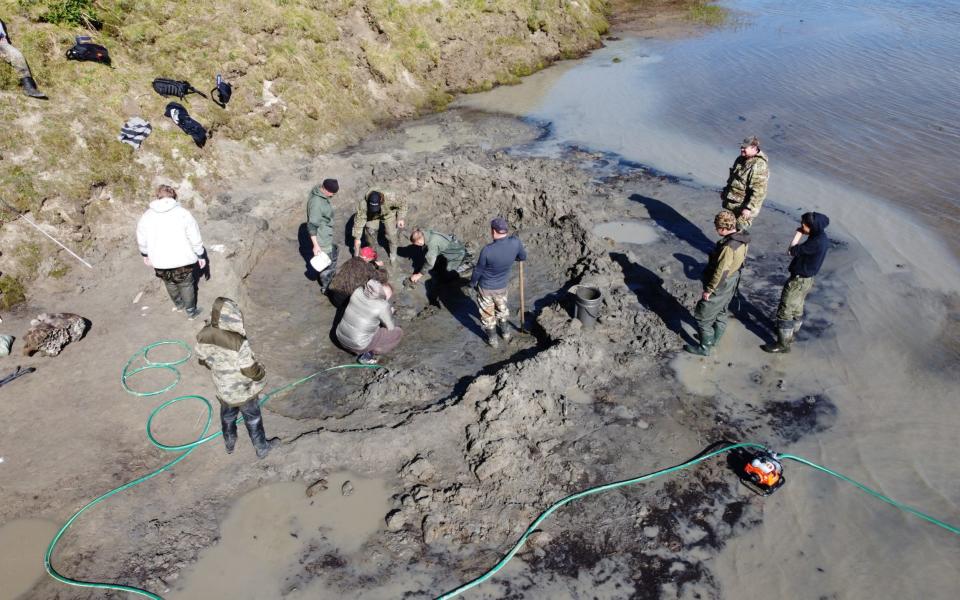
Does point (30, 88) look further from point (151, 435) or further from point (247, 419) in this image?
point (247, 419)

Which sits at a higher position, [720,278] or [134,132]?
[720,278]

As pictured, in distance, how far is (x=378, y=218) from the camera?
28.2 feet

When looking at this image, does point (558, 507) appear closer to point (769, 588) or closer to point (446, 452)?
point (446, 452)

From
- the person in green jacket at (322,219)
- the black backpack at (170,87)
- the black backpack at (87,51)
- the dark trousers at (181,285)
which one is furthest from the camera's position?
the black backpack at (170,87)

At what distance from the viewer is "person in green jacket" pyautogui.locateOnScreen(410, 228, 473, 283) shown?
26.6 ft

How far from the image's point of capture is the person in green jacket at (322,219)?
300 inches

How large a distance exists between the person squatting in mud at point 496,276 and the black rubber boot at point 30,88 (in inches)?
358

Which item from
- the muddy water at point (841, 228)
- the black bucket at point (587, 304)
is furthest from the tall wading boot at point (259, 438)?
the muddy water at point (841, 228)

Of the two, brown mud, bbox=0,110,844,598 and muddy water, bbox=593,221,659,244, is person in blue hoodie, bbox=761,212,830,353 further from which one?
muddy water, bbox=593,221,659,244

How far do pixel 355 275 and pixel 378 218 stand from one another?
1.72m

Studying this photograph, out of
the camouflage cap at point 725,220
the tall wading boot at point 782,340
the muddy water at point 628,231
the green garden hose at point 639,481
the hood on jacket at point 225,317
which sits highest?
the camouflage cap at point 725,220

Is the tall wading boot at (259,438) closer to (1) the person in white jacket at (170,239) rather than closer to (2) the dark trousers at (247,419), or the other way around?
(2) the dark trousers at (247,419)

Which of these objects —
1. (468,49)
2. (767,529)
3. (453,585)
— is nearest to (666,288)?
(767,529)

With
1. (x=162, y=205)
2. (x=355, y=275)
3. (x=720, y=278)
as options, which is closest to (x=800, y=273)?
(x=720, y=278)
